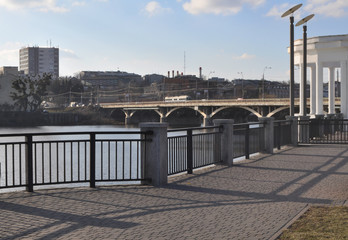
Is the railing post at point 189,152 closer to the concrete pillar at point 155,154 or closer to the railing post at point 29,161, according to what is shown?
the concrete pillar at point 155,154

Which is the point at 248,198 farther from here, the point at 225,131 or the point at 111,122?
the point at 111,122

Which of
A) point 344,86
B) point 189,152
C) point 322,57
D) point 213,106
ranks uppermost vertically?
point 322,57

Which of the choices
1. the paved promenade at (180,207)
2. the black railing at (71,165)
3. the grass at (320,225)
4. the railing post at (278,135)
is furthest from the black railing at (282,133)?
the grass at (320,225)

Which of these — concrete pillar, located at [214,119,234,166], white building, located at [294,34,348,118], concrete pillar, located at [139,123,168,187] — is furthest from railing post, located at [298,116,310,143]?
concrete pillar, located at [139,123,168,187]

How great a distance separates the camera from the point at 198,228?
20.4 ft

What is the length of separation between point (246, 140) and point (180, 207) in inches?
298

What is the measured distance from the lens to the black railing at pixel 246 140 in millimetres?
14023

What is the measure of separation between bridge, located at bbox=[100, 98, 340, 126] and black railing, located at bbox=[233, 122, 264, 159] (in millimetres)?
40405

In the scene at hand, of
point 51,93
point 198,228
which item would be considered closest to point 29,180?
point 198,228

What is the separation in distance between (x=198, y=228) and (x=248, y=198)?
2302 mm

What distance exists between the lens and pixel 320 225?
609 cm

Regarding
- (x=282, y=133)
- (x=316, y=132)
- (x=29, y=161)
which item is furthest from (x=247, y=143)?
(x=316, y=132)

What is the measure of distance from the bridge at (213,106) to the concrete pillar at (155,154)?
Result: 47.5 m

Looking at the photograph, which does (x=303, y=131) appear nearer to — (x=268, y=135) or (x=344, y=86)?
(x=268, y=135)
